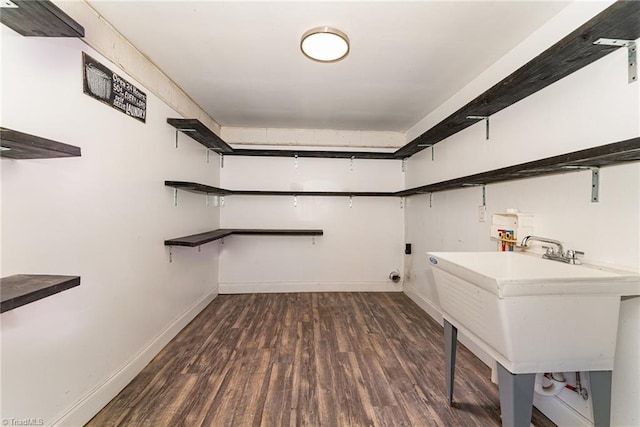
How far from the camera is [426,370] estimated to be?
6.33 feet

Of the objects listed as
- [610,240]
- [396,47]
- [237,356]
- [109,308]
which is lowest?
[237,356]

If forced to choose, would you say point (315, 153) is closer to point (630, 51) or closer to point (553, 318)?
point (630, 51)

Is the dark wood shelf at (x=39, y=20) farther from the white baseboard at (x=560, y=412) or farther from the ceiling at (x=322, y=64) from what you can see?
the white baseboard at (x=560, y=412)

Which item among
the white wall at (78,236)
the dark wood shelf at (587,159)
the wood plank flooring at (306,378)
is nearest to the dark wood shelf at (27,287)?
the white wall at (78,236)

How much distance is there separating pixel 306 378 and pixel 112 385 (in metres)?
1.25

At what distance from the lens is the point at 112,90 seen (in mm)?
1614

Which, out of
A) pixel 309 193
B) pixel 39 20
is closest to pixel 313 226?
pixel 309 193

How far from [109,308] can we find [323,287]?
2547 mm

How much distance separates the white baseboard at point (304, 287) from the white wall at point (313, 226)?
14 mm

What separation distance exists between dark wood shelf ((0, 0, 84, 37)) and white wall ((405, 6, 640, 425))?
2388mm

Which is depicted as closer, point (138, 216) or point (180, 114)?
Answer: point (138, 216)

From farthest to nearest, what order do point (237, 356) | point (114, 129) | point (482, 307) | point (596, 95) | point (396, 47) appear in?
point (237, 356)
point (396, 47)
point (114, 129)
point (596, 95)
point (482, 307)

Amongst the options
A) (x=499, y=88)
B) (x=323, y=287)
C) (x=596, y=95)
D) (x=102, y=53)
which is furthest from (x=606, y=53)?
(x=323, y=287)

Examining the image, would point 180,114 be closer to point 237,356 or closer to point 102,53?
point 102,53
